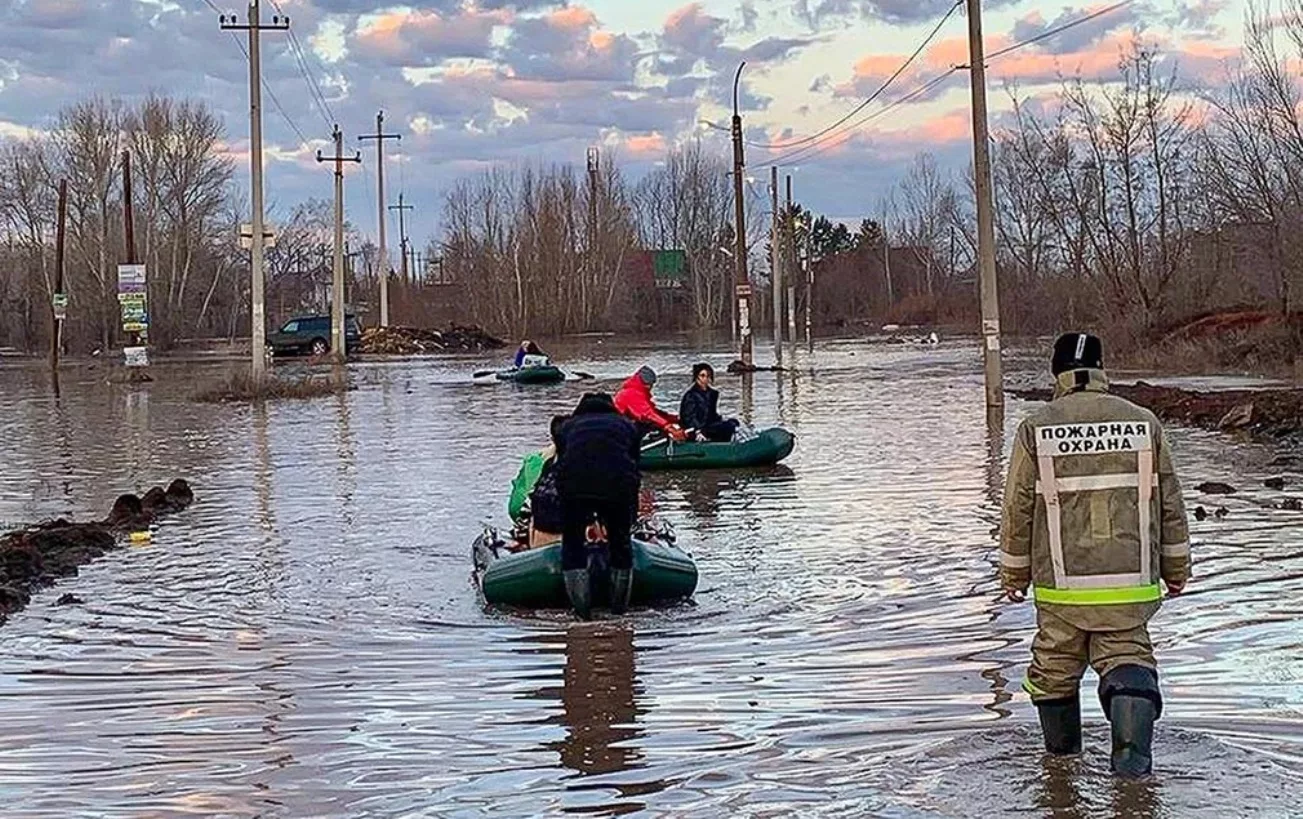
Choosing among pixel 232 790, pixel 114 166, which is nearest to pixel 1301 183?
pixel 232 790

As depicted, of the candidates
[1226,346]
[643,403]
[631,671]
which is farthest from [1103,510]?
[1226,346]

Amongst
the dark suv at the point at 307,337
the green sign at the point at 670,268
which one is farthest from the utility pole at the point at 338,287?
the green sign at the point at 670,268

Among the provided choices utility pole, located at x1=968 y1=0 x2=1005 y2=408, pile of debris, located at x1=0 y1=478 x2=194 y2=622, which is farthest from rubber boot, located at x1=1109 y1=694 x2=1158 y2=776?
utility pole, located at x1=968 y1=0 x2=1005 y2=408

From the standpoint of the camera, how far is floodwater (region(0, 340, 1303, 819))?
7.30 metres

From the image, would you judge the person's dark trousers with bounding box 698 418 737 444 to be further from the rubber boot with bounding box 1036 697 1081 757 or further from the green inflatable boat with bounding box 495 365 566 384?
the green inflatable boat with bounding box 495 365 566 384

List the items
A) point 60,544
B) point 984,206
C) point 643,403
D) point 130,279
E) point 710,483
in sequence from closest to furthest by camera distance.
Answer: point 60,544 < point 710,483 < point 643,403 < point 984,206 < point 130,279

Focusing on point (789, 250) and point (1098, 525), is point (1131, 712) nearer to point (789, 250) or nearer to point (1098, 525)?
point (1098, 525)

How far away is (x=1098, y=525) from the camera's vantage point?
6797 millimetres

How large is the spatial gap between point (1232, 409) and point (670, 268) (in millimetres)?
102640

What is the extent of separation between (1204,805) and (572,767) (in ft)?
8.93

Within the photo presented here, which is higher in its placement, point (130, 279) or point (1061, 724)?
point (130, 279)

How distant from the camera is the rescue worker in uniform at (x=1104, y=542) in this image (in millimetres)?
6762

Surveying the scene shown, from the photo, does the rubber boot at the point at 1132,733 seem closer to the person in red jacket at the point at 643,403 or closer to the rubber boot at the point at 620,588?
the rubber boot at the point at 620,588

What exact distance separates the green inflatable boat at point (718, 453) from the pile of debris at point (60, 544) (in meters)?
5.80
